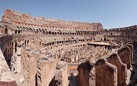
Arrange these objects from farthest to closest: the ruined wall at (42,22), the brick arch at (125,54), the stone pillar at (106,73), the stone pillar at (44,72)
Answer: the ruined wall at (42,22) → the brick arch at (125,54) → the stone pillar at (106,73) → the stone pillar at (44,72)

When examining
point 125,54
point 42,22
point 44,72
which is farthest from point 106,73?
point 42,22

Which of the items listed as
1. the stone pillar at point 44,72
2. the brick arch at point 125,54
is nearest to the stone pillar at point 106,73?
the stone pillar at point 44,72

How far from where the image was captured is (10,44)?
16.0m

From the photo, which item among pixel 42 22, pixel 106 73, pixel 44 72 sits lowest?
pixel 106 73

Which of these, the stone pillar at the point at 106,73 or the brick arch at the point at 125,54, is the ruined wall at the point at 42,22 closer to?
the brick arch at the point at 125,54

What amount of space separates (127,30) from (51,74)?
4178 centimetres

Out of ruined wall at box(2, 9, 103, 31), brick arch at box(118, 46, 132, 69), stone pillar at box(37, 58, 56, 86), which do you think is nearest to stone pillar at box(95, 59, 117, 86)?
stone pillar at box(37, 58, 56, 86)

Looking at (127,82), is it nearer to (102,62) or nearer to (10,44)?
(102,62)

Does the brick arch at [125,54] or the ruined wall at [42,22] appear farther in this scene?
the ruined wall at [42,22]

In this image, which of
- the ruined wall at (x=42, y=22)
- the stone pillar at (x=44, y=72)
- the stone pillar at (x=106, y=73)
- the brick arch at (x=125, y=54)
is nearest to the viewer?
the stone pillar at (x=44, y=72)

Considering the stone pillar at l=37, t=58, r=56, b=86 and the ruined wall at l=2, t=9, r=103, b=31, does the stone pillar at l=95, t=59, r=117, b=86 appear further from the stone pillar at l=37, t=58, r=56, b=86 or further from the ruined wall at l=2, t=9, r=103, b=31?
the ruined wall at l=2, t=9, r=103, b=31

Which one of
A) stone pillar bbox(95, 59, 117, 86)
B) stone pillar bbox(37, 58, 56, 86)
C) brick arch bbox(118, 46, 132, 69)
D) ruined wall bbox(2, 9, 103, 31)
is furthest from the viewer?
ruined wall bbox(2, 9, 103, 31)

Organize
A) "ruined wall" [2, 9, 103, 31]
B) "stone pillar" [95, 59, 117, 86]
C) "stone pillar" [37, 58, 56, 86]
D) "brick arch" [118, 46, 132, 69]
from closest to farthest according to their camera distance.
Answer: "stone pillar" [37, 58, 56, 86]
"stone pillar" [95, 59, 117, 86]
"brick arch" [118, 46, 132, 69]
"ruined wall" [2, 9, 103, 31]

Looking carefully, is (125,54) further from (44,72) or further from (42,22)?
(42,22)
